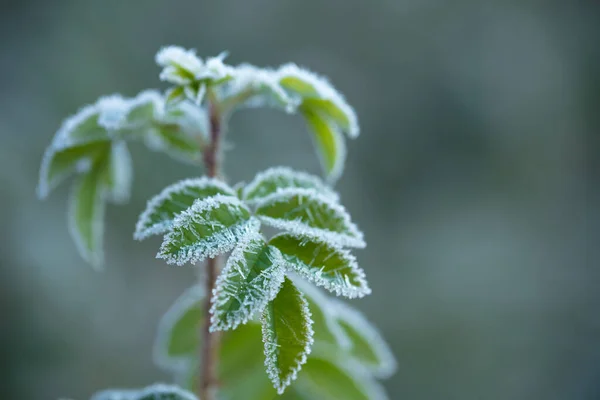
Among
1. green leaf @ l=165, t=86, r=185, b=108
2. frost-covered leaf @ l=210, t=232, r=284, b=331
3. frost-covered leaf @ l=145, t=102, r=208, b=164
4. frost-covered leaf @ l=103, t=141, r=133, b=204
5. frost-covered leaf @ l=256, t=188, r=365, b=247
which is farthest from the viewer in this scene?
frost-covered leaf @ l=103, t=141, r=133, b=204

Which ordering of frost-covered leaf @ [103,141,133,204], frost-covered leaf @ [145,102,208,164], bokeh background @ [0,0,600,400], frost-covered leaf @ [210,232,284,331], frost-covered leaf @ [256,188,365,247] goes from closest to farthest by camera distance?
frost-covered leaf @ [210,232,284,331]
frost-covered leaf @ [256,188,365,247]
frost-covered leaf @ [145,102,208,164]
frost-covered leaf @ [103,141,133,204]
bokeh background @ [0,0,600,400]

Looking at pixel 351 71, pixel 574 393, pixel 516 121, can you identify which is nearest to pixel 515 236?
pixel 516 121

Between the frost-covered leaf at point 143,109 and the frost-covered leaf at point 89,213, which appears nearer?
the frost-covered leaf at point 143,109

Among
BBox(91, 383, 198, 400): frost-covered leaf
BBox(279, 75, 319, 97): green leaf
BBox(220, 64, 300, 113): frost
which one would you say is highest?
BBox(279, 75, 319, 97): green leaf

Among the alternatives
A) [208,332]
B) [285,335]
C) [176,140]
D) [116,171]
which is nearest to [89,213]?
[116,171]

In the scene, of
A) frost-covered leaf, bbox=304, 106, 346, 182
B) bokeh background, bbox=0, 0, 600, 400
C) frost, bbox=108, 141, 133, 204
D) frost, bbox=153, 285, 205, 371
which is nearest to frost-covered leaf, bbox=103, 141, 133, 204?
frost, bbox=108, 141, 133, 204

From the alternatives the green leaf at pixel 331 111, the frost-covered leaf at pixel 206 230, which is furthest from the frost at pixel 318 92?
the frost-covered leaf at pixel 206 230

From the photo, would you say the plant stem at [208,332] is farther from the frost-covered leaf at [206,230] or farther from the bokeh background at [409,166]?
the bokeh background at [409,166]

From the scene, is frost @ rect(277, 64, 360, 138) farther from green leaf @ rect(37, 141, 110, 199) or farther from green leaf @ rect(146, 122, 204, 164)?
green leaf @ rect(37, 141, 110, 199)
